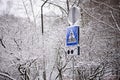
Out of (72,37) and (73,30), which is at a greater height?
(73,30)

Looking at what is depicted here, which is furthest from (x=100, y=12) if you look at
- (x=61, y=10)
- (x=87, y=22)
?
(x=61, y=10)

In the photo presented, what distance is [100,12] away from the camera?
49.8ft

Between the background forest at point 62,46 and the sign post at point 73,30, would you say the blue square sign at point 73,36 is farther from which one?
the background forest at point 62,46

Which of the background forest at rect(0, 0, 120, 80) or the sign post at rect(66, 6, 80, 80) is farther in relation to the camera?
the background forest at rect(0, 0, 120, 80)

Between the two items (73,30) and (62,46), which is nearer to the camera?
(73,30)

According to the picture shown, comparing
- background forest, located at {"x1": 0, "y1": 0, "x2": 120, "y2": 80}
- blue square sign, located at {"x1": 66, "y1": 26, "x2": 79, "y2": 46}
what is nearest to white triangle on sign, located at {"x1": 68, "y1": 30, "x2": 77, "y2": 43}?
blue square sign, located at {"x1": 66, "y1": 26, "x2": 79, "y2": 46}

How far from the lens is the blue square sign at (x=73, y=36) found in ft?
17.5

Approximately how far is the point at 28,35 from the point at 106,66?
558 centimetres

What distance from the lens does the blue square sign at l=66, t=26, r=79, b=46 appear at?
17.5 ft

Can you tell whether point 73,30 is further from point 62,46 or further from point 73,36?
point 62,46

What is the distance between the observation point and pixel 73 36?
548cm

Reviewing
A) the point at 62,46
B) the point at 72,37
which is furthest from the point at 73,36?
the point at 62,46

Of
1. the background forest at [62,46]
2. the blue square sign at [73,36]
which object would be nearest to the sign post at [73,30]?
the blue square sign at [73,36]

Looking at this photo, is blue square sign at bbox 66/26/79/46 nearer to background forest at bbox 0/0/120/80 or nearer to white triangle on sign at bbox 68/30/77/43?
white triangle on sign at bbox 68/30/77/43
